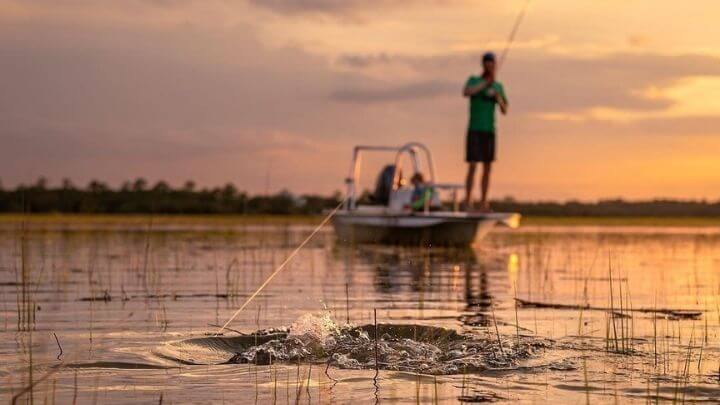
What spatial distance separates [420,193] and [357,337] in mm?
14912

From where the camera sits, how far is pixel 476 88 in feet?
60.6

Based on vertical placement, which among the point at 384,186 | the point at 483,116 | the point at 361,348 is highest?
the point at 483,116

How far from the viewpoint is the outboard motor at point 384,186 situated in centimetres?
2416

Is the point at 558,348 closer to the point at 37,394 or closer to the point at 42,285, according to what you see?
the point at 37,394

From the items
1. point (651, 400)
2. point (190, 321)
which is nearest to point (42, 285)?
point (190, 321)

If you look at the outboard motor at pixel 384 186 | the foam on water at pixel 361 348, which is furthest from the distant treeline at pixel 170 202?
the foam on water at pixel 361 348

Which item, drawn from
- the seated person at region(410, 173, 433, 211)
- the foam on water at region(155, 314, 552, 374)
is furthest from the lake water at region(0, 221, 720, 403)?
the seated person at region(410, 173, 433, 211)

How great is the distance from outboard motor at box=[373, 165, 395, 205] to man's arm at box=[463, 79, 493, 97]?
220 inches

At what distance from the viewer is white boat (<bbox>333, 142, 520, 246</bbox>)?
20.1m

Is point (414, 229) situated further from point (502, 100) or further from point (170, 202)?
point (170, 202)

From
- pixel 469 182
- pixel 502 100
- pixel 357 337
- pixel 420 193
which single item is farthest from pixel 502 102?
pixel 357 337

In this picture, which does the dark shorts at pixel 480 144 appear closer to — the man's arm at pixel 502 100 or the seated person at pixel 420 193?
the man's arm at pixel 502 100

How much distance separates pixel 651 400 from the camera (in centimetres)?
531

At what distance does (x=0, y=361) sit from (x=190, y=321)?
2.39 meters
